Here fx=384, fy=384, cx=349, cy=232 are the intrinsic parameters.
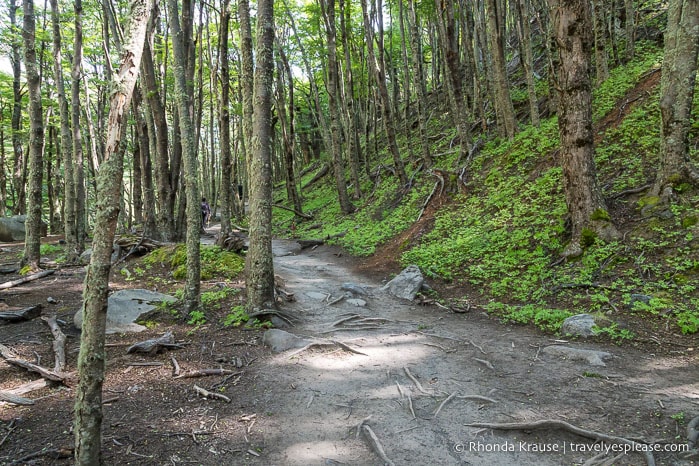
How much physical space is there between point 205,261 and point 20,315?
421cm

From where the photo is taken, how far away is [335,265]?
11703 mm

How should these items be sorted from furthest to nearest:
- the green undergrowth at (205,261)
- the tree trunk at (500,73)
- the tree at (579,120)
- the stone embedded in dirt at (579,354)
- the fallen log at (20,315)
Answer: the tree trunk at (500,73), the green undergrowth at (205,261), the tree at (579,120), the fallen log at (20,315), the stone embedded in dirt at (579,354)

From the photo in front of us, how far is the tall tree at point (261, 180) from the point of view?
6176mm

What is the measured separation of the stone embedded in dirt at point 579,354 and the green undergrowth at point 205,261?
23.0ft

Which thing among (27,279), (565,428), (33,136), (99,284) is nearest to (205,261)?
(27,279)

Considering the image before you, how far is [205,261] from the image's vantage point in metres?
10.2

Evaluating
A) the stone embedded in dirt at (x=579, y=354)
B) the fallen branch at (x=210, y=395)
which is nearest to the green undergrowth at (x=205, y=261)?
the fallen branch at (x=210, y=395)

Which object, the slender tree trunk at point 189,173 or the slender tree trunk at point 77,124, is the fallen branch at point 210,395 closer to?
the slender tree trunk at point 189,173

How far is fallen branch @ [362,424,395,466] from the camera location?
3.15 meters

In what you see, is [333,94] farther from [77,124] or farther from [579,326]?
[579,326]

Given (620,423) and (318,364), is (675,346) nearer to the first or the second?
(620,423)

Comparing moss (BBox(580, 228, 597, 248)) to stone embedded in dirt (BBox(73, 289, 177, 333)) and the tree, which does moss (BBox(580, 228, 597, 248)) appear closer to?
the tree

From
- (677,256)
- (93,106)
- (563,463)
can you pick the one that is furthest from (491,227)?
(93,106)

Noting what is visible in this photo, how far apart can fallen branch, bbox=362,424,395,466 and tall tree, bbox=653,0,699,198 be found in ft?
22.8
